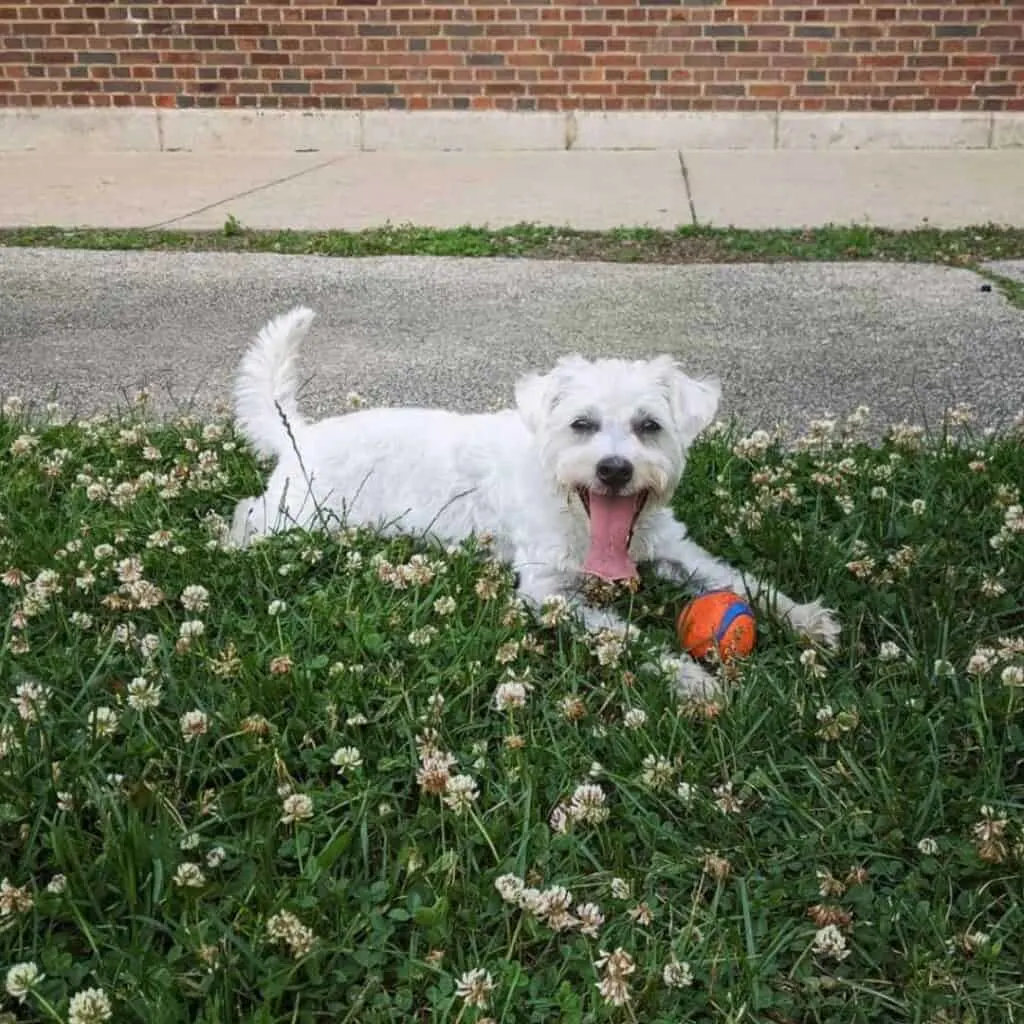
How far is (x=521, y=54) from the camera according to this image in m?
10.7

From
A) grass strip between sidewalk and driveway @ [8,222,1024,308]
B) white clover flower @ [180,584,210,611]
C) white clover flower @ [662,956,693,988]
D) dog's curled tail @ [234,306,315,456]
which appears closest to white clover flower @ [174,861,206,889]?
white clover flower @ [662,956,693,988]

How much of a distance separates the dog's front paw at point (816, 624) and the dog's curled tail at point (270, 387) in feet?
7.03

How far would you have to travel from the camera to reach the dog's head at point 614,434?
3.52m

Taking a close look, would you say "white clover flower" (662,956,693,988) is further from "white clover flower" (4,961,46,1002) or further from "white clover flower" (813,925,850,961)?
"white clover flower" (4,961,46,1002)

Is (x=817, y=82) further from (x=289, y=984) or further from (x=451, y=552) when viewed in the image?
(x=289, y=984)

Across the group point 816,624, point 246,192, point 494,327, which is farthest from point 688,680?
point 246,192

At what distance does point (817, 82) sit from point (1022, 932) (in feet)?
32.2

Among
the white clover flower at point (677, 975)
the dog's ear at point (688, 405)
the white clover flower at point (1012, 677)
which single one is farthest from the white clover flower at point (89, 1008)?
the dog's ear at point (688, 405)

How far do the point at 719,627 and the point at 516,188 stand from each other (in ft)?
23.5

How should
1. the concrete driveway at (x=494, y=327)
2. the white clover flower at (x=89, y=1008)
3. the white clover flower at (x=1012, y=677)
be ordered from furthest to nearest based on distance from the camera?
the concrete driveway at (x=494, y=327)
the white clover flower at (x=1012, y=677)
the white clover flower at (x=89, y=1008)

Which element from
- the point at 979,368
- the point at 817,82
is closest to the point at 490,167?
the point at 817,82

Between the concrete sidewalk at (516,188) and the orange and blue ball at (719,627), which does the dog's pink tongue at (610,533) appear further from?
the concrete sidewalk at (516,188)

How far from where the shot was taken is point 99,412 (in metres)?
5.37

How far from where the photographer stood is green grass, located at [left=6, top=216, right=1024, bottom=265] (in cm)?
801
